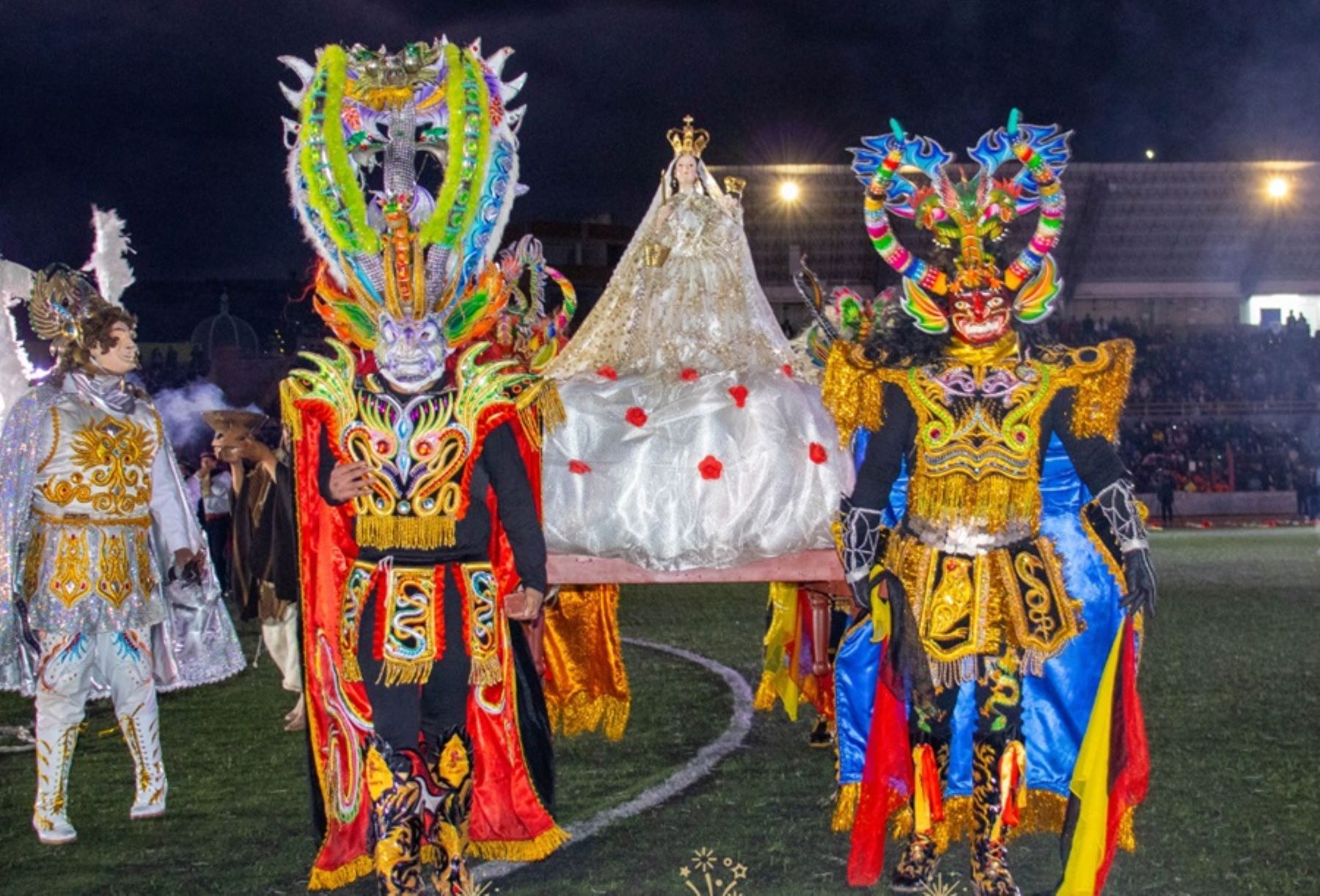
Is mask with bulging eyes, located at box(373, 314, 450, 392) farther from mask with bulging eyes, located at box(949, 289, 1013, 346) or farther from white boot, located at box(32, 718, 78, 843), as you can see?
white boot, located at box(32, 718, 78, 843)

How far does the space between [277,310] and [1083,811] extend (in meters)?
40.3

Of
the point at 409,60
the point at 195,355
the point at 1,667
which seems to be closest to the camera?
the point at 409,60

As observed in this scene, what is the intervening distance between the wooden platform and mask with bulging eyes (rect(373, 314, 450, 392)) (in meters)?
2.31

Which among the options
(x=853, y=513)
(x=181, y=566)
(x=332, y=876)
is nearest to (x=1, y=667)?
(x=181, y=566)

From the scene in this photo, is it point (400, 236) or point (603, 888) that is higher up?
point (400, 236)

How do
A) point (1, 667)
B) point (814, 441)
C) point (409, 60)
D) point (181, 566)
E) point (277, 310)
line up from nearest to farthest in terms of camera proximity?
point (409, 60), point (1, 667), point (181, 566), point (814, 441), point (277, 310)

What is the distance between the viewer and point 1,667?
21.5 ft

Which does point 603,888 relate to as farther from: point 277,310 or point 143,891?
point 277,310

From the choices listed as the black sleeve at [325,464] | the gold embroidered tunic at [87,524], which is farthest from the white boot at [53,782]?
the black sleeve at [325,464]

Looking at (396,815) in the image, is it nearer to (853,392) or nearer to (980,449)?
(853,392)

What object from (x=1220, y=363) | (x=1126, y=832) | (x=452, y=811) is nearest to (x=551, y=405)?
(x=452, y=811)

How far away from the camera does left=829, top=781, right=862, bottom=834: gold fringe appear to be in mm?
5793

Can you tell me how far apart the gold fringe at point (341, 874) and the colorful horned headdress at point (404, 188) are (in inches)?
71.4

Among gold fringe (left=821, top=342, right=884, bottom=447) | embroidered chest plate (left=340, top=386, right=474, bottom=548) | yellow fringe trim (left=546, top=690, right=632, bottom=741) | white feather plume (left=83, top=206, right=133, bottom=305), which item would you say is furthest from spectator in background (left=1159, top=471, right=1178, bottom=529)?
embroidered chest plate (left=340, top=386, right=474, bottom=548)
